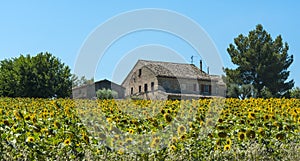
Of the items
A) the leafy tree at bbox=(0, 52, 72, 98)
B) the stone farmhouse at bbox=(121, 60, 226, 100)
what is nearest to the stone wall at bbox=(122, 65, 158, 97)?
the stone farmhouse at bbox=(121, 60, 226, 100)

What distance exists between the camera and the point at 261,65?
48.0m

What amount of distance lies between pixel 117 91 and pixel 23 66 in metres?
18.8

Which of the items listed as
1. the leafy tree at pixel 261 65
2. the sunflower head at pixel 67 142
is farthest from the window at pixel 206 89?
the sunflower head at pixel 67 142

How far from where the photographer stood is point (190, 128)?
6.89 m

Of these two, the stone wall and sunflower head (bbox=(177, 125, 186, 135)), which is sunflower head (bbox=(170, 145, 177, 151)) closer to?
sunflower head (bbox=(177, 125, 186, 135))

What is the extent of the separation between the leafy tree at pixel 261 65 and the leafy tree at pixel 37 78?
55.4 feet

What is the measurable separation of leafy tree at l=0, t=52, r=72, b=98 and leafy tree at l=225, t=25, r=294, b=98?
16.9m

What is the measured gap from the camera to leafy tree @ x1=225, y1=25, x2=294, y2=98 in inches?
1864

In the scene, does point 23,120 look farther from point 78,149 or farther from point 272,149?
point 272,149

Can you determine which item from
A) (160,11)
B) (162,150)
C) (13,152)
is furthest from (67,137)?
(160,11)

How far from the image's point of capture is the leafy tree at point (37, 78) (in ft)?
131

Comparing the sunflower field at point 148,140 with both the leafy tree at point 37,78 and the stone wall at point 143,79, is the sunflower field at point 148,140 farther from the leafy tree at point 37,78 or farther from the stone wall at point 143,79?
the leafy tree at point 37,78

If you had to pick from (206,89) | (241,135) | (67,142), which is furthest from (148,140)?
(206,89)

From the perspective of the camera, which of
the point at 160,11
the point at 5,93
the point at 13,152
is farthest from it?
the point at 5,93
